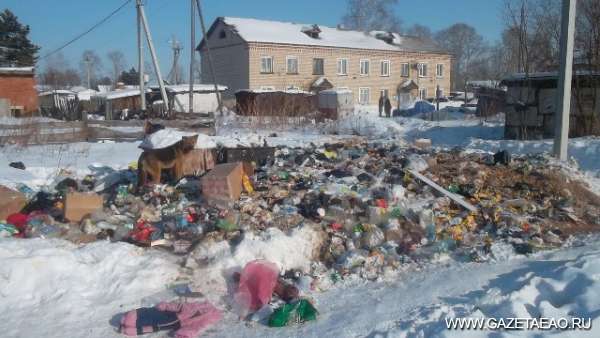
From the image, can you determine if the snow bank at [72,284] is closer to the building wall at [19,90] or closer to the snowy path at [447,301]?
the snowy path at [447,301]

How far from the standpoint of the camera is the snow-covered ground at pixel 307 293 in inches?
150

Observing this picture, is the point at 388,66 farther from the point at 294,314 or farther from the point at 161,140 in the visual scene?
the point at 294,314

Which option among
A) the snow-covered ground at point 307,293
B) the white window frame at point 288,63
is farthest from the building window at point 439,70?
the snow-covered ground at point 307,293

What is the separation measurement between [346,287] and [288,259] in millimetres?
793

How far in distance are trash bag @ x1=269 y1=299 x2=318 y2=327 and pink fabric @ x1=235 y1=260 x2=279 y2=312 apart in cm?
28

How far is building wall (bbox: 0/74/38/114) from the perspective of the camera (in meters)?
28.0

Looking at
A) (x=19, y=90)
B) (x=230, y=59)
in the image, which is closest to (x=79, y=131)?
(x=19, y=90)

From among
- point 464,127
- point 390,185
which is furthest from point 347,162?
point 464,127

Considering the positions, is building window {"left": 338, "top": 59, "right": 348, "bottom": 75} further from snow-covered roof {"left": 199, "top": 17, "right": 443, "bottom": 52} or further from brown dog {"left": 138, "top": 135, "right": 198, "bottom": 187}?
brown dog {"left": 138, "top": 135, "right": 198, "bottom": 187}

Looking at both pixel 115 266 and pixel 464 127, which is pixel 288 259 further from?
pixel 464 127

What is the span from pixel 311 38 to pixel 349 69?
418 cm

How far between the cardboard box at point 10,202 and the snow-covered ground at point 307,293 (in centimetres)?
169

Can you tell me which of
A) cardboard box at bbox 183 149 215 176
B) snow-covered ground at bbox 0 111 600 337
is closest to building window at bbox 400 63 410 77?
cardboard box at bbox 183 149 215 176

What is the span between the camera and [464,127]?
18125mm
